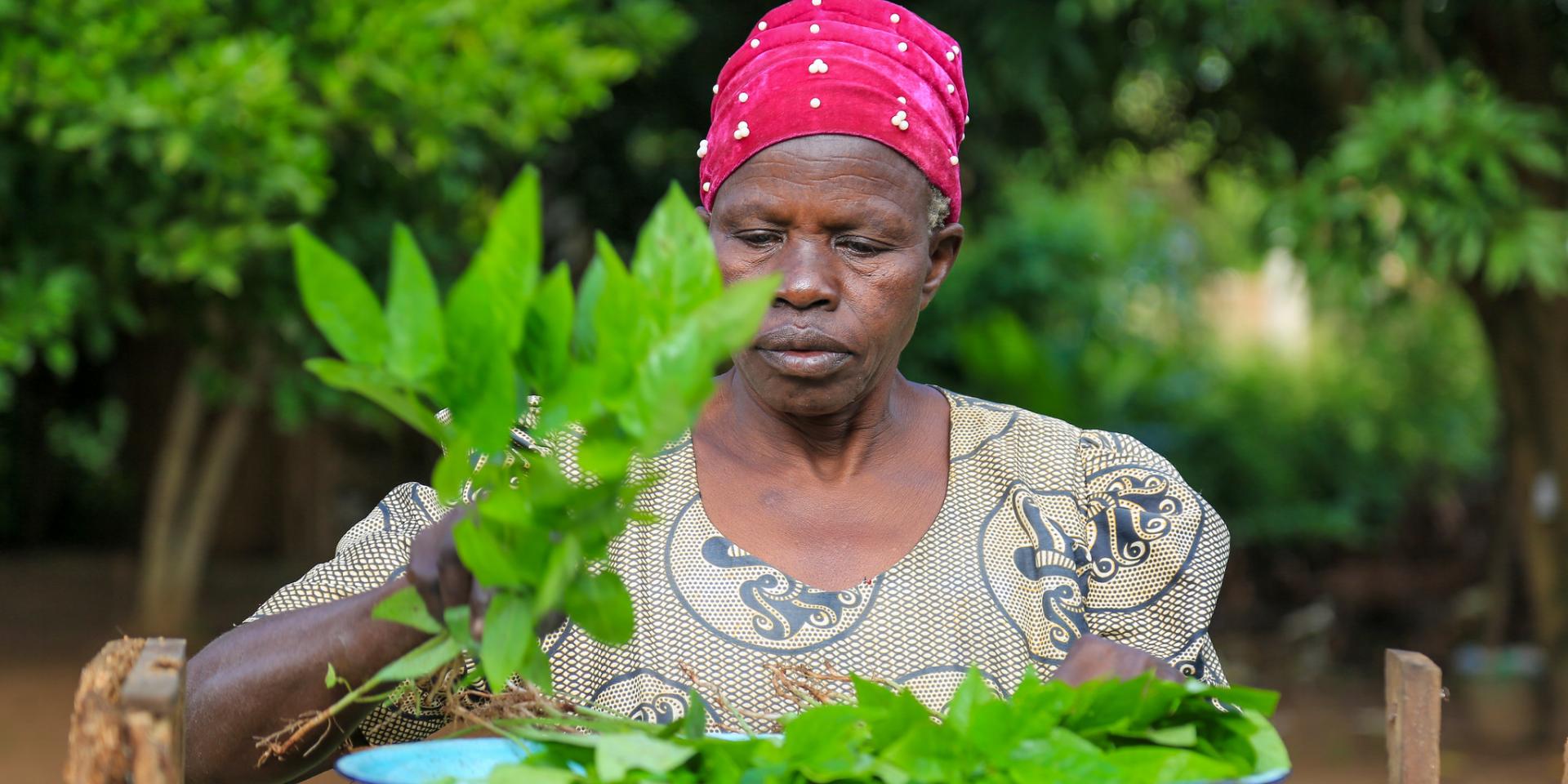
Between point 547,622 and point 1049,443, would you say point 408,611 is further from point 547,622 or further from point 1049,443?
point 1049,443

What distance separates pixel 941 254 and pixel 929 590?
1.59ft

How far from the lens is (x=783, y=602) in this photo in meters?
1.95

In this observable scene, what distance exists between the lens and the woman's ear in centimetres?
218

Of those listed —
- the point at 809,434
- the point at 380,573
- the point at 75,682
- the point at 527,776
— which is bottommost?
the point at 527,776

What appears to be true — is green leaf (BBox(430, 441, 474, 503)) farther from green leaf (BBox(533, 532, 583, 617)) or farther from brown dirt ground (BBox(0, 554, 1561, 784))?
brown dirt ground (BBox(0, 554, 1561, 784))

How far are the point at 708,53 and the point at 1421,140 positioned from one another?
305cm

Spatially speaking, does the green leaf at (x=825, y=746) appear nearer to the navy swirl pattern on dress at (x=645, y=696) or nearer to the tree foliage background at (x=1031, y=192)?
the navy swirl pattern on dress at (x=645, y=696)

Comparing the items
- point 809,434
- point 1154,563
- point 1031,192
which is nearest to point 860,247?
point 809,434

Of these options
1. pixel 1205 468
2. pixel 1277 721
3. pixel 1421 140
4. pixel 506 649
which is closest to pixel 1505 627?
pixel 1277 721

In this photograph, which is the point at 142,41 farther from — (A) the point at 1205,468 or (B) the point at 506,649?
(A) the point at 1205,468

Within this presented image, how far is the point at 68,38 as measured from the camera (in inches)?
179

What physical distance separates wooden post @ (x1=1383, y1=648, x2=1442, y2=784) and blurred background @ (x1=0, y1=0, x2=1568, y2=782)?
3275 mm

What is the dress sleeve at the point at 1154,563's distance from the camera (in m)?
2.02

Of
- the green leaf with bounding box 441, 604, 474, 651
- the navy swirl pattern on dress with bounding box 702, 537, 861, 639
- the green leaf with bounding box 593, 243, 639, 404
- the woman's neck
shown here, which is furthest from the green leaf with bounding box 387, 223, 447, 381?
the woman's neck
